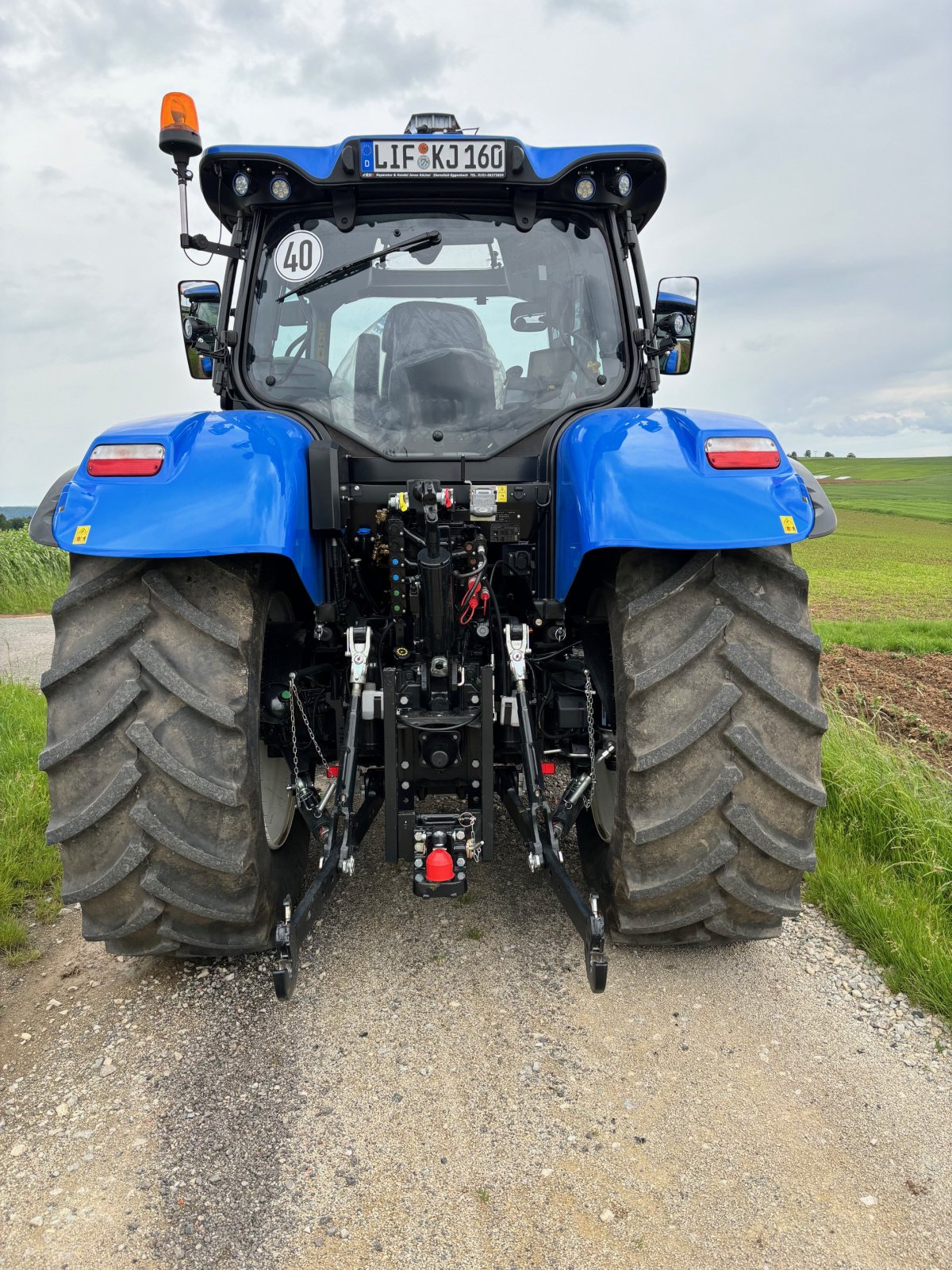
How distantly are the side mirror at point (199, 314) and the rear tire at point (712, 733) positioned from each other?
1.98 m

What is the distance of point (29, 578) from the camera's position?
508 inches

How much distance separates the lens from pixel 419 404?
2.92 metres

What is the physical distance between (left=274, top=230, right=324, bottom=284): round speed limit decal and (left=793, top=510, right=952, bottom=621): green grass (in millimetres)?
4954

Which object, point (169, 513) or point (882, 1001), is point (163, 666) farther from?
point (882, 1001)

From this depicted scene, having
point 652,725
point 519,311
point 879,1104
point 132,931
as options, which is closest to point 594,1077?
point 879,1104

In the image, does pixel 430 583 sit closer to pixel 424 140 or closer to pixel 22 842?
pixel 424 140

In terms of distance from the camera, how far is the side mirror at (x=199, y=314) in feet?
10.7

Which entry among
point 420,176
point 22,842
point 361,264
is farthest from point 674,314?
point 22,842

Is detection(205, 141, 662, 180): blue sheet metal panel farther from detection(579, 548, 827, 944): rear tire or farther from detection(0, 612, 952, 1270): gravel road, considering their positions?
detection(0, 612, 952, 1270): gravel road

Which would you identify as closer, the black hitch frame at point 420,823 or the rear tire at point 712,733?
the black hitch frame at point 420,823

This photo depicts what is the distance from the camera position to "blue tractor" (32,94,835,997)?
7.27ft

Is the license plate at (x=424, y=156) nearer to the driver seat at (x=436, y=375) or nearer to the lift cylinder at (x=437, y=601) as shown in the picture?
the driver seat at (x=436, y=375)

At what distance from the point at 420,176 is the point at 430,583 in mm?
1463

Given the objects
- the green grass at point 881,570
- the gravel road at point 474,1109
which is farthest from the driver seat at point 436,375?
the green grass at point 881,570
